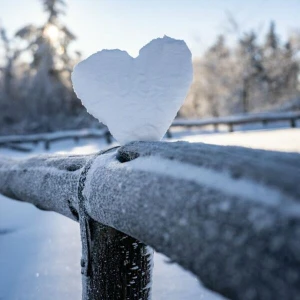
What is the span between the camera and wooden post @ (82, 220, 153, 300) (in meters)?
1.09

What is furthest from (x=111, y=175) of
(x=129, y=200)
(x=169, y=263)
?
(x=169, y=263)

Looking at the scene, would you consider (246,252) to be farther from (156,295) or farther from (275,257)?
(156,295)

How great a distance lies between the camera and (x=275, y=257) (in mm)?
485

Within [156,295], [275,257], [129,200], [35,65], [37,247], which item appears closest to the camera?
[275,257]

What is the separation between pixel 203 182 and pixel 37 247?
2158 millimetres

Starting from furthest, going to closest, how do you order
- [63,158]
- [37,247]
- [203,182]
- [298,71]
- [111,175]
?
1. [298,71]
2. [37,247]
3. [63,158]
4. [111,175]
5. [203,182]

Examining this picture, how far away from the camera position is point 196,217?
613mm

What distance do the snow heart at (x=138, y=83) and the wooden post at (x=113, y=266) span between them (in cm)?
42

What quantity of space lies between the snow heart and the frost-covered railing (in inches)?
6.5

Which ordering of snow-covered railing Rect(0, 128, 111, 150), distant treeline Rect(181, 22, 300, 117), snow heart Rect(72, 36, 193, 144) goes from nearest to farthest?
snow heart Rect(72, 36, 193, 144) < snow-covered railing Rect(0, 128, 111, 150) < distant treeline Rect(181, 22, 300, 117)

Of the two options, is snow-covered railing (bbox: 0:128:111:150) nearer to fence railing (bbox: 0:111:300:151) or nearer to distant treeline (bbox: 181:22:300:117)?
fence railing (bbox: 0:111:300:151)

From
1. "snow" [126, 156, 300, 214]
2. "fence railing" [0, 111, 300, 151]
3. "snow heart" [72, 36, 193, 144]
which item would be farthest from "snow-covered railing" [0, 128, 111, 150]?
"snow" [126, 156, 300, 214]

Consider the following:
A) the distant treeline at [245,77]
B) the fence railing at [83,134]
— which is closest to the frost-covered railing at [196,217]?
the fence railing at [83,134]

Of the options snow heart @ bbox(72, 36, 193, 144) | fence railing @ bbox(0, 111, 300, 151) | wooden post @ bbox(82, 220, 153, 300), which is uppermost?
snow heart @ bbox(72, 36, 193, 144)
